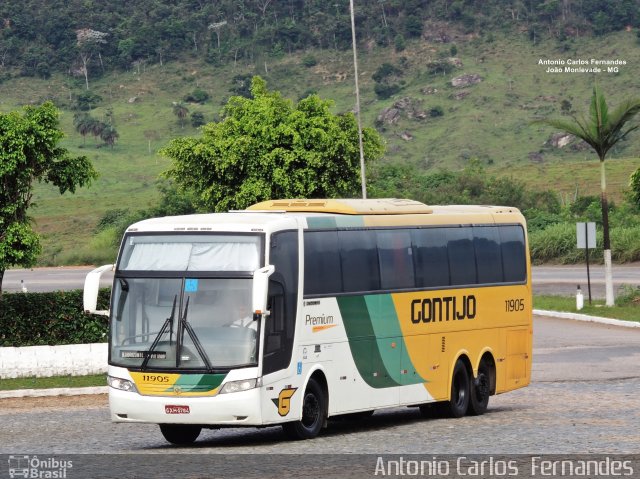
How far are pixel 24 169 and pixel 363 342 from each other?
1383 centimetres

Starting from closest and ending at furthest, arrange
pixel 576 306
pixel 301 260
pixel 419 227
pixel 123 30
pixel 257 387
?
pixel 257 387 → pixel 301 260 → pixel 419 227 → pixel 576 306 → pixel 123 30

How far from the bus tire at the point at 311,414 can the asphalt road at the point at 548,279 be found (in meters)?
33.5

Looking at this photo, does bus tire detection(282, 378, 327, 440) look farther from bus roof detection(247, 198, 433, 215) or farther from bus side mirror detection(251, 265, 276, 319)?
bus roof detection(247, 198, 433, 215)

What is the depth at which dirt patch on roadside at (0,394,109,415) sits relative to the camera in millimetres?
22395

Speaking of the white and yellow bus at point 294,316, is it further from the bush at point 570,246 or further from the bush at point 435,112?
the bush at point 435,112

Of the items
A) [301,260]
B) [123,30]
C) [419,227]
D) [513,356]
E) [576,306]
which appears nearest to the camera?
[301,260]

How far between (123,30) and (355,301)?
157102mm

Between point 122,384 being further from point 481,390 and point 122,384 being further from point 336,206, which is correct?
point 481,390

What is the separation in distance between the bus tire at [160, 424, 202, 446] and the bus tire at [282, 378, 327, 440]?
1.25m

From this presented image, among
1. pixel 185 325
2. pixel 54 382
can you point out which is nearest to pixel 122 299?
pixel 185 325

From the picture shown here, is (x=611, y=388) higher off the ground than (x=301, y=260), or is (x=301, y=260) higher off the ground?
(x=301, y=260)

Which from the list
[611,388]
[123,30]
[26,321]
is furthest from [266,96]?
[123,30]

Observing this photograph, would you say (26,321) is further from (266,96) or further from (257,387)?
(266,96)

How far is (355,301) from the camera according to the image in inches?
712
